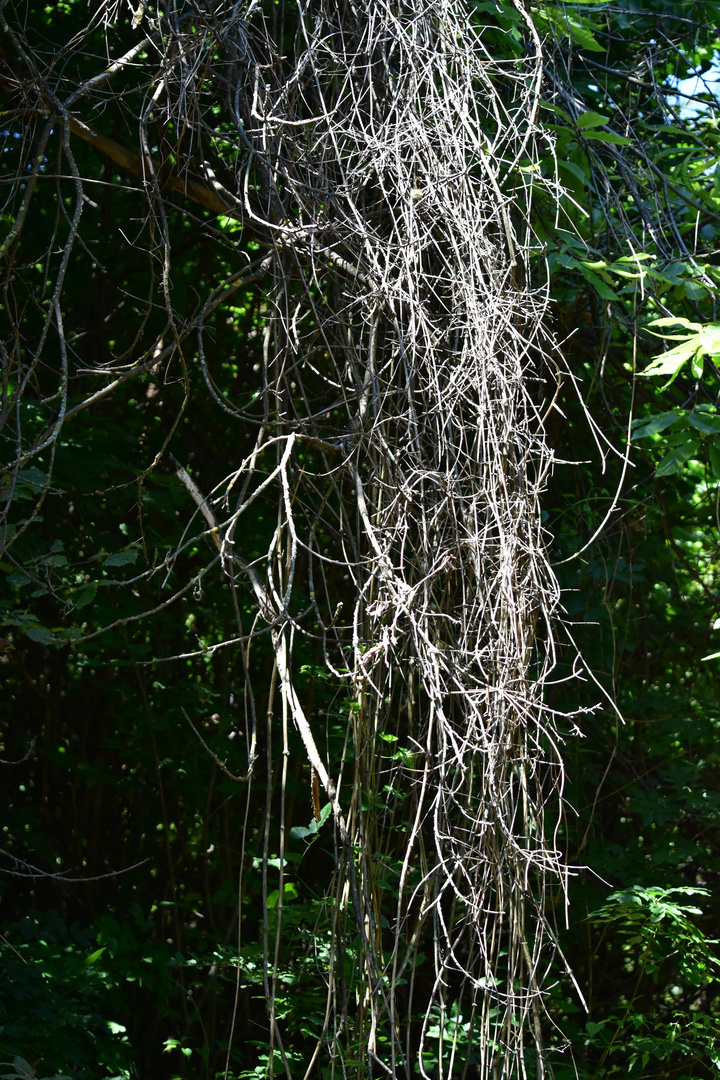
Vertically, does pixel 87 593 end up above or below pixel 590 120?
below

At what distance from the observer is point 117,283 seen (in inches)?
126

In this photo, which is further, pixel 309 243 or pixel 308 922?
pixel 308 922

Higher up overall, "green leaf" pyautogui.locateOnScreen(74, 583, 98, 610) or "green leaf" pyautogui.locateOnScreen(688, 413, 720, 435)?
"green leaf" pyautogui.locateOnScreen(688, 413, 720, 435)

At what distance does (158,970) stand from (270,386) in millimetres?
1799

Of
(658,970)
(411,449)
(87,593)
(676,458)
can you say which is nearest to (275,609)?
(87,593)

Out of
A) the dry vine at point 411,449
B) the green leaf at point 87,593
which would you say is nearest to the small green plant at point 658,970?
the dry vine at point 411,449

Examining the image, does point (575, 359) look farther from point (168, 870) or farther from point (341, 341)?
point (168, 870)

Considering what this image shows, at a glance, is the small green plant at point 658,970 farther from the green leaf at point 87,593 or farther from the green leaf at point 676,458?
the green leaf at point 87,593

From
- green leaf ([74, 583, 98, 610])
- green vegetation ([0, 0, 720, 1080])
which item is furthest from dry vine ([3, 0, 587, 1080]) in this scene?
green leaf ([74, 583, 98, 610])

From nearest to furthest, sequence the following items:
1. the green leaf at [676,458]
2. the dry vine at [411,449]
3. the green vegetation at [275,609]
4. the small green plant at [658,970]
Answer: the dry vine at [411,449] → the green leaf at [676,458] → the green vegetation at [275,609] → the small green plant at [658,970]

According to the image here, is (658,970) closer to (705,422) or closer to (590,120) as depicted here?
(705,422)

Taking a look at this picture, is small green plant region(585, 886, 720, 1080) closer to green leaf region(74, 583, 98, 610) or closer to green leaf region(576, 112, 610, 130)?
green leaf region(74, 583, 98, 610)

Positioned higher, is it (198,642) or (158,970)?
(198,642)

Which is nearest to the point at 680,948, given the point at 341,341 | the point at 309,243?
the point at 341,341
